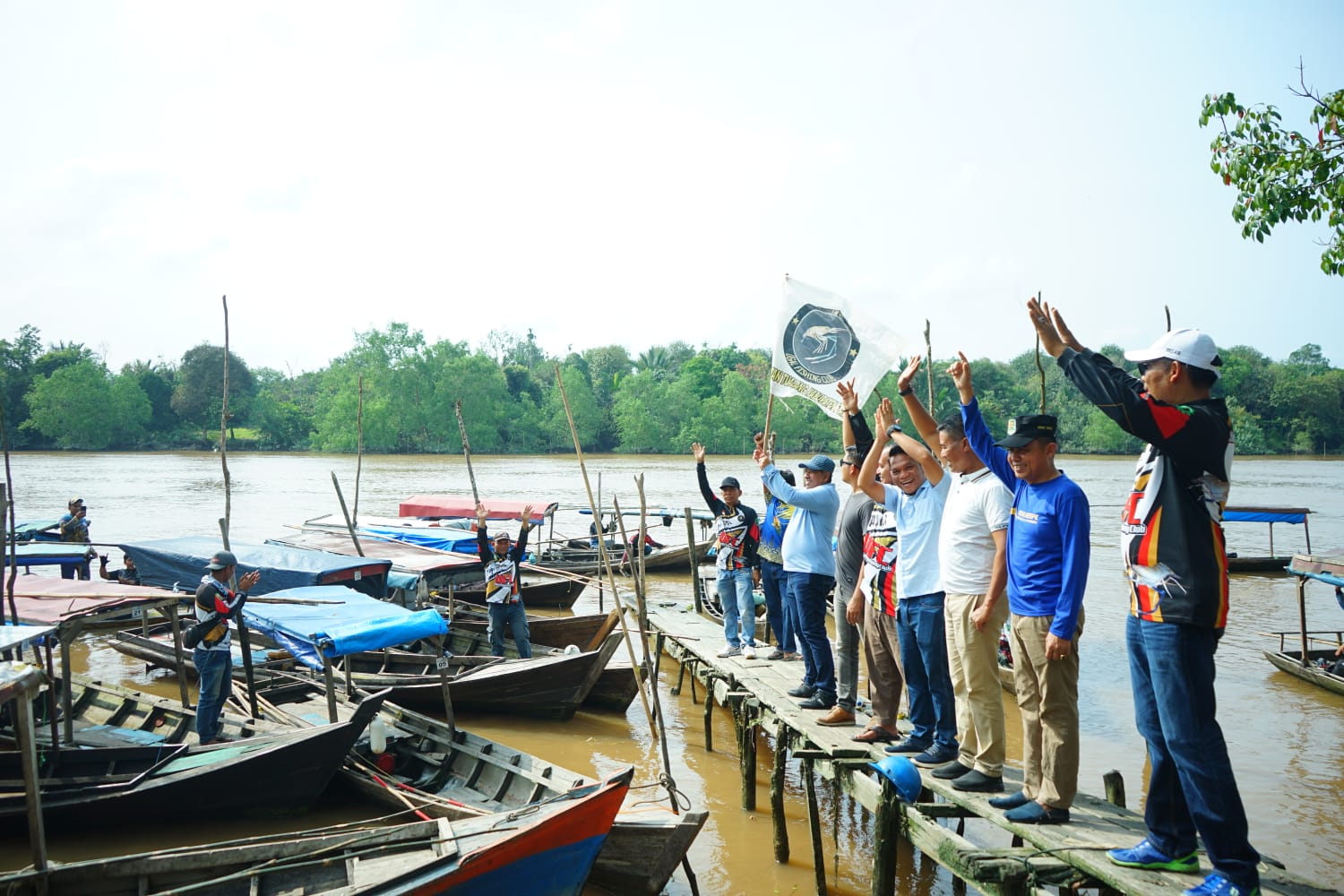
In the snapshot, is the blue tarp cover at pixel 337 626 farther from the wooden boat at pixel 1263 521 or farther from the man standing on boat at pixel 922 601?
the wooden boat at pixel 1263 521

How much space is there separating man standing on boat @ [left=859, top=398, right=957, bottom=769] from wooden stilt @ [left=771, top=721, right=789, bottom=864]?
1542 mm

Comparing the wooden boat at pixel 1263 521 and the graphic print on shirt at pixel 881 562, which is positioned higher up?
the graphic print on shirt at pixel 881 562

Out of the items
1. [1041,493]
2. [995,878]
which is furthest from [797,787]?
[1041,493]

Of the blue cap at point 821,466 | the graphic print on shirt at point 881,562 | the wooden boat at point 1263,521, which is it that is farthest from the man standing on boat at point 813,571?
the wooden boat at point 1263,521

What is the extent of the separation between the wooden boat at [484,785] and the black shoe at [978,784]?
1728 mm

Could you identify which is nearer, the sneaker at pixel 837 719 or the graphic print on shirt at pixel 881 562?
the graphic print on shirt at pixel 881 562

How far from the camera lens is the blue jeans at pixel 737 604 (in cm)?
1014

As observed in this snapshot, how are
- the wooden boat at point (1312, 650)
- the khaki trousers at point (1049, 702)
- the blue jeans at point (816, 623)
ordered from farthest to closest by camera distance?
the wooden boat at point (1312, 650) < the blue jeans at point (816, 623) < the khaki trousers at point (1049, 702)

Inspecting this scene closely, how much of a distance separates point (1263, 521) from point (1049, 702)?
20.3m

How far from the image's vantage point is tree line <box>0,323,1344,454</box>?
6009cm

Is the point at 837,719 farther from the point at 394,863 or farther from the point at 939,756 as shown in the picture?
the point at 394,863

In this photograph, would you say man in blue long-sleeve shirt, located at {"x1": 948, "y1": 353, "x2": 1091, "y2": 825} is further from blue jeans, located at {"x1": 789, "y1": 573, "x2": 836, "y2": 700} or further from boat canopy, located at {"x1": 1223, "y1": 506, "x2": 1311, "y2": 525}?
boat canopy, located at {"x1": 1223, "y1": 506, "x2": 1311, "y2": 525}

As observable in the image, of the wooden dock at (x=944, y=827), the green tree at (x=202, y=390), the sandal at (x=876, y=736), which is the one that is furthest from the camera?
the green tree at (x=202, y=390)

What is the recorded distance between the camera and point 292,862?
17.7 ft
